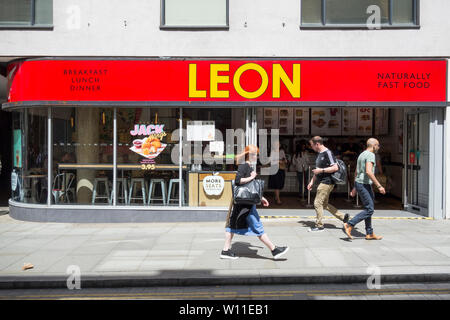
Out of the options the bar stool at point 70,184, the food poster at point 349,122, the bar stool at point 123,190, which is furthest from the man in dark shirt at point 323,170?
the food poster at point 349,122

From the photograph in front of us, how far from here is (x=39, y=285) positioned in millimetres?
6527

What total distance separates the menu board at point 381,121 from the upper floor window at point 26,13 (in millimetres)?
11288

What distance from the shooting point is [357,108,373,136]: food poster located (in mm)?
16703

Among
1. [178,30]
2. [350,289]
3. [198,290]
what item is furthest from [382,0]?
[198,290]

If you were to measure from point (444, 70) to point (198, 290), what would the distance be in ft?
27.5

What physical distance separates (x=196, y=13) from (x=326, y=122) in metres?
7.52

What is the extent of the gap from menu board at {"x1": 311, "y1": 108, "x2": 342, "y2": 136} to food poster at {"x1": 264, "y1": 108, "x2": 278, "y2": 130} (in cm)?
135

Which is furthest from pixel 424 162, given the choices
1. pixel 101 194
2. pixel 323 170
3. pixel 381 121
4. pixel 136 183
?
pixel 101 194

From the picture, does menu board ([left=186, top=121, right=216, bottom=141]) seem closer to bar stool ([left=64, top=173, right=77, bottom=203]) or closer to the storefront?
the storefront

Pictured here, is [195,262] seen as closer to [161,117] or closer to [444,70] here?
[161,117]

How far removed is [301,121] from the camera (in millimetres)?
16906

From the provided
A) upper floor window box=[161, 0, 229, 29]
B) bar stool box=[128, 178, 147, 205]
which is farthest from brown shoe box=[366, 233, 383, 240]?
upper floor window box=[161, 0, 229, 29]

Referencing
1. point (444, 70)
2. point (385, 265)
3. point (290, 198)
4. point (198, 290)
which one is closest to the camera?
point (198, 290)

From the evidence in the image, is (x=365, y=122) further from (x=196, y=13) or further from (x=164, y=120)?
(x=164, y=120)
